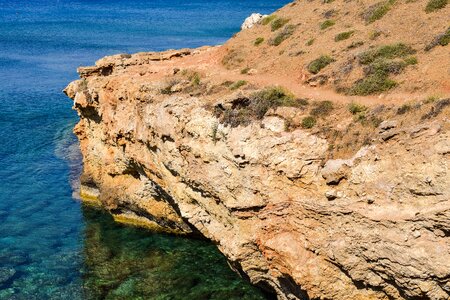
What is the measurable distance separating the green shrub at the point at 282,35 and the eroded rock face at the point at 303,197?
8.17m

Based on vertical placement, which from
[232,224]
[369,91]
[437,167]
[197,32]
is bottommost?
[232,224]

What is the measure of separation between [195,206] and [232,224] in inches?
131

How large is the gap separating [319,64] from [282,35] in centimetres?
686

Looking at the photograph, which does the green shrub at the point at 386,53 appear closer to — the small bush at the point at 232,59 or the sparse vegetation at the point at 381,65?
the sparse vegetation at the point at 381,65

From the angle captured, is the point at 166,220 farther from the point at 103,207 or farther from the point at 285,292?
the point at 285,292

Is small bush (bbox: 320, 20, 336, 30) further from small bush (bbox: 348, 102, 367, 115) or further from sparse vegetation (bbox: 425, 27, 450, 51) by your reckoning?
A: small bush (bbox: 348, 102, 367, 115)

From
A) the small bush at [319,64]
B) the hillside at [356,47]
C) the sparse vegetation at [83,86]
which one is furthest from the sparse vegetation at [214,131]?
the sparse vegetation at [83,86]

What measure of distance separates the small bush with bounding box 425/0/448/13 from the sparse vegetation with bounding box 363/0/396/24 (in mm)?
2579

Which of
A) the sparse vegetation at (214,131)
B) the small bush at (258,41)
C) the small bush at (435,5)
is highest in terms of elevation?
the small bush at (435,5)

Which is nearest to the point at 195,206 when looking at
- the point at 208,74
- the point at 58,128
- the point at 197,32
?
the point at 208,74

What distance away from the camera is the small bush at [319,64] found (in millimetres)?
25216

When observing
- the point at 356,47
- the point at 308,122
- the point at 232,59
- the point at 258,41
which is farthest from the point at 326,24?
the point at 308,122

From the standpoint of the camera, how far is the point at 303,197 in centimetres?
1850

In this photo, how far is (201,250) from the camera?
26953 mm
